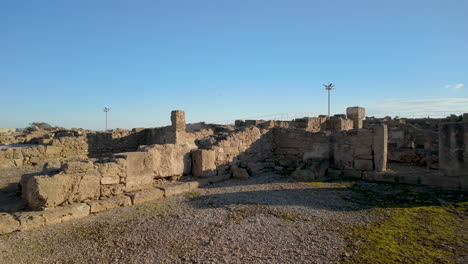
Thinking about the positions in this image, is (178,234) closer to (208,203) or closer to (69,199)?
(208,203)

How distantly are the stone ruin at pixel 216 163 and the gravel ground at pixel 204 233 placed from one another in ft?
2.24

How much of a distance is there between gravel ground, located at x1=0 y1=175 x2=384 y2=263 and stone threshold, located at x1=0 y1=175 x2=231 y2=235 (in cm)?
22

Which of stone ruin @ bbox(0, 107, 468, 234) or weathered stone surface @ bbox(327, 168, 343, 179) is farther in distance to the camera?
weathered stone surface @ bbox(327, 168, 343, 179)

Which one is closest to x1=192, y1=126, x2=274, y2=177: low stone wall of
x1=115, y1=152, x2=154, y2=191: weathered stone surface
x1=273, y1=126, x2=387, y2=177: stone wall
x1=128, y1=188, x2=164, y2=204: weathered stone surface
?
x1=273, y1=126, x2=387, y2=177: stone wall

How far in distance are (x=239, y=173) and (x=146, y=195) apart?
3.53 meters

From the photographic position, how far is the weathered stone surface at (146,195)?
23.2ft

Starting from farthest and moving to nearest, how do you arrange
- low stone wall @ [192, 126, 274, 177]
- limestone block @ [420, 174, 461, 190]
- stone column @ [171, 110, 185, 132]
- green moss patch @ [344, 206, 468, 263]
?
stone column @ [171, 110, 185, 132] → low stone wall @ [192, 126, 274, 177] → limestone block @ [420, 174, 461, 190] → green moss patch @ [344, 206, 468, 263]

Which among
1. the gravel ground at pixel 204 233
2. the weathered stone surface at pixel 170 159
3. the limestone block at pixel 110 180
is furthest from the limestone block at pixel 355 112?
the limestone block at pixel 110 180

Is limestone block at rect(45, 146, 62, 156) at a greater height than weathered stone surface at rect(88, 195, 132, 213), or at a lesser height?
greater

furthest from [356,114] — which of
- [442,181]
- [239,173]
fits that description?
[239,173]

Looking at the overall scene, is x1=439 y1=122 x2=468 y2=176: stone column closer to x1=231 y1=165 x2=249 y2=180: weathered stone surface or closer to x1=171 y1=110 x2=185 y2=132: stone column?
x1=231 y1=165 x2=249 y2=180: weathered stone surface

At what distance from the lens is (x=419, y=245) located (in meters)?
4.62

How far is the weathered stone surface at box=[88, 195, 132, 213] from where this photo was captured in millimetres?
6389

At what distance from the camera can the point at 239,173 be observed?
388 inches
